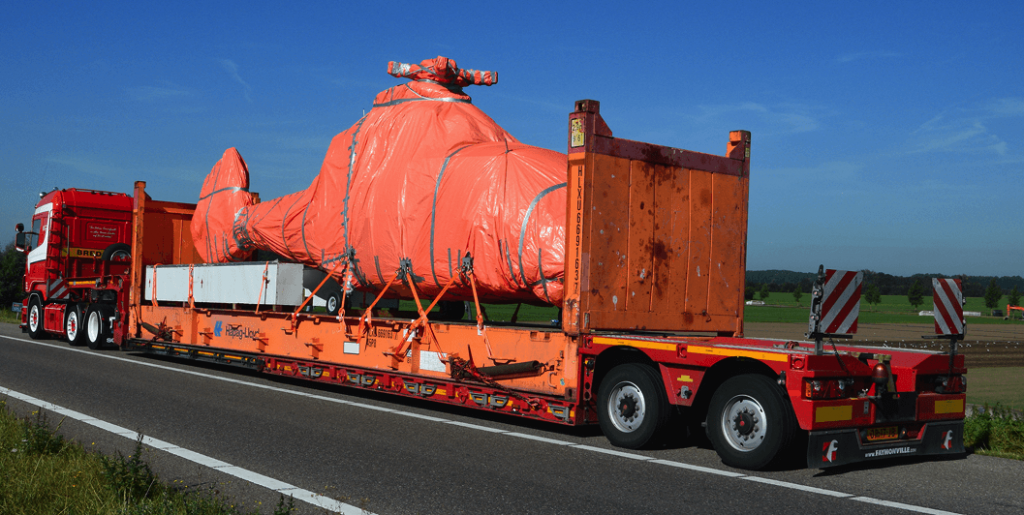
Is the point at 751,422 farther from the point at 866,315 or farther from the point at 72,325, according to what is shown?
the point at 866,315

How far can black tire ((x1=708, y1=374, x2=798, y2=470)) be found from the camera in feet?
22.9

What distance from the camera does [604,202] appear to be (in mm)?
8992

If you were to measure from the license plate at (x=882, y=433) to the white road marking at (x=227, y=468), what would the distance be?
14.0 feet

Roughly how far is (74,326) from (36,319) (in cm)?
271

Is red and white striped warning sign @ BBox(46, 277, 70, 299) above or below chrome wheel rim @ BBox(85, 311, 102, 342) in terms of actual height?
above

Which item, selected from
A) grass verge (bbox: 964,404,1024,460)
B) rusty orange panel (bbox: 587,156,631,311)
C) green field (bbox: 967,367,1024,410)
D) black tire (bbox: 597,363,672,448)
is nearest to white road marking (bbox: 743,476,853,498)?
black tire (bbox: 597,363,672,448)

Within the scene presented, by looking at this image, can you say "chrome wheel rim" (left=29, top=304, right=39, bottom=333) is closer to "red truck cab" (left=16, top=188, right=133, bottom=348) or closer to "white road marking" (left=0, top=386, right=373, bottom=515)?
"red truck cab" (left=16, top=188, right=133, bottom=348)

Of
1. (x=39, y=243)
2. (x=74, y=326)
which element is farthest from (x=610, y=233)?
(x=39, y=243)

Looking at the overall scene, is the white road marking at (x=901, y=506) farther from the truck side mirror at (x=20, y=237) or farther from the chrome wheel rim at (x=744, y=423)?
the truck side mirror at (x=20, y=237)

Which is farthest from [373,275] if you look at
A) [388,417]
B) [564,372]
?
[564,372]

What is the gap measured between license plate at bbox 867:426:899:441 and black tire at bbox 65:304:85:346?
1835 centimetres

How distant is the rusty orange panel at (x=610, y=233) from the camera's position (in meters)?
8.95

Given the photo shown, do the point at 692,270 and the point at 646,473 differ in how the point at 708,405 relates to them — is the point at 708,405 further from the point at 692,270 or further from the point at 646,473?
the point at 692,270

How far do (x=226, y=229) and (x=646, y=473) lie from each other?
1014 cm
